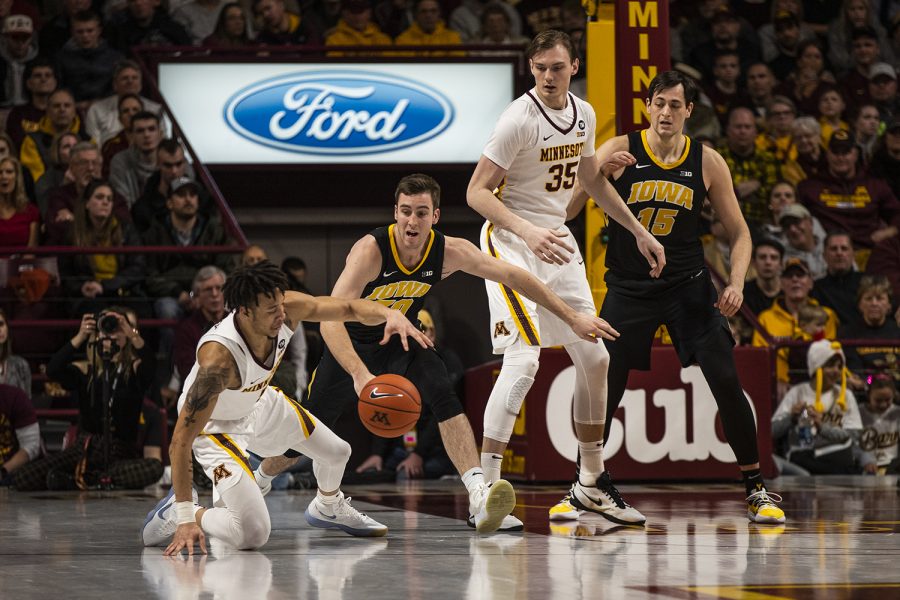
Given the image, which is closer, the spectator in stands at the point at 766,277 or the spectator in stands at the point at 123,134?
the spectator in stands at the point at 766,277

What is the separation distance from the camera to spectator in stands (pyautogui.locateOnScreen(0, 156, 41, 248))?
11086mm

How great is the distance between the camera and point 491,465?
6500mm

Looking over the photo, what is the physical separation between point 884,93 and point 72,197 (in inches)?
358

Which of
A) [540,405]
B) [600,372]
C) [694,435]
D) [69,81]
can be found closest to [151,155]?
[69,81]

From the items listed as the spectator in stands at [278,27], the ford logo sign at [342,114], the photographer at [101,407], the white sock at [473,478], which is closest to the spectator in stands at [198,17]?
the spectator in stands at [278,27]

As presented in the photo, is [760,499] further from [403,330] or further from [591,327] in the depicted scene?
[403,330]

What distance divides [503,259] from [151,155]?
6145 mm

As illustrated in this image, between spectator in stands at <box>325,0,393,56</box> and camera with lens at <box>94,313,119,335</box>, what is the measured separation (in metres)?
5.05

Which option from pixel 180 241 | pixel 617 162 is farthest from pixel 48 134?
pixel 617 162

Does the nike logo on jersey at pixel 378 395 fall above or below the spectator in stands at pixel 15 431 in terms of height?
above

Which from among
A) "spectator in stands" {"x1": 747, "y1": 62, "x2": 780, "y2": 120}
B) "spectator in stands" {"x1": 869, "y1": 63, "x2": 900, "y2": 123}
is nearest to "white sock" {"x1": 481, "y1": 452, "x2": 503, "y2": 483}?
"spectator in stands" {"x1": 747, "y1": 62, "x2": 780, "y2": 120}

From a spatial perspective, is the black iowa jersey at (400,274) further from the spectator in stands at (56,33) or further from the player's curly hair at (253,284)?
the spectator in stands at (56,33)

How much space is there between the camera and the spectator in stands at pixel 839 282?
12.4 metres

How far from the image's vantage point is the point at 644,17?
9.12 m
